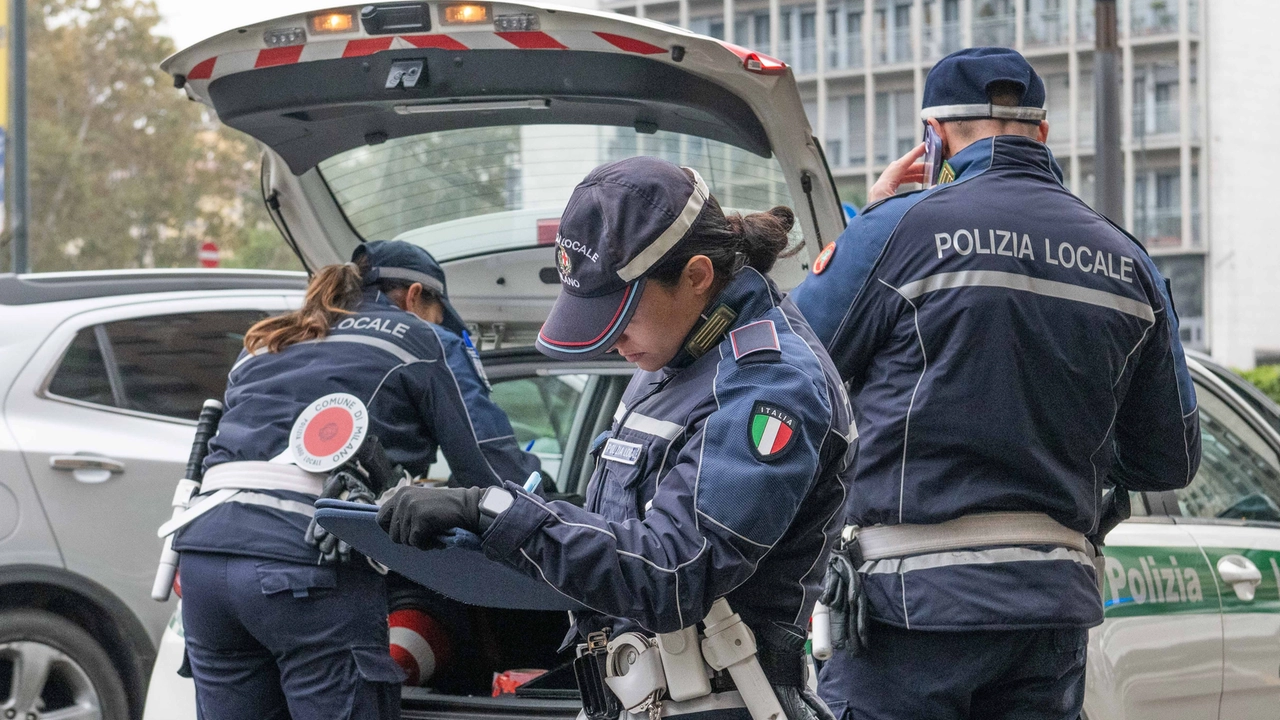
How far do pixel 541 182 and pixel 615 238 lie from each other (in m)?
2.14

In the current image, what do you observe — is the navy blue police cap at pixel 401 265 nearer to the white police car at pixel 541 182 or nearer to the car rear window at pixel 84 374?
the white police car at pixel 541 182

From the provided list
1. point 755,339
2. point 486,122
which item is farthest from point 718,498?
point 486,122

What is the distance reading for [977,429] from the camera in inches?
94.1

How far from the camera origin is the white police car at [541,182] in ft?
10.5

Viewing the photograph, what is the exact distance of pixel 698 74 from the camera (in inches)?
124

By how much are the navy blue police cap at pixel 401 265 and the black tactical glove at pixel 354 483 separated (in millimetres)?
547

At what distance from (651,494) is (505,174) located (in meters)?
2.26

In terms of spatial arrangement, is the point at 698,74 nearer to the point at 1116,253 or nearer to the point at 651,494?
the point at 1116,253

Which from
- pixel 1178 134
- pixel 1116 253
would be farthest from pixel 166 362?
pixel 1178 134

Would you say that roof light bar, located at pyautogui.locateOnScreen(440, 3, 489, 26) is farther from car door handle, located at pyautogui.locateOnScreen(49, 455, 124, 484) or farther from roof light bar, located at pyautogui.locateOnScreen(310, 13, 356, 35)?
car door handle, located at pyautogui.locateOnScreen(49, 455, 124, 484)

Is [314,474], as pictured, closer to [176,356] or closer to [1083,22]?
[176,356]

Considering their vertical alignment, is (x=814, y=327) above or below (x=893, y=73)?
below

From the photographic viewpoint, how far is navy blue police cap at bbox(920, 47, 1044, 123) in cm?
268

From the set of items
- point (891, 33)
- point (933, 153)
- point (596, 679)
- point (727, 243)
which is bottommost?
point (596, 679)
